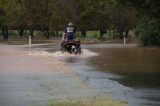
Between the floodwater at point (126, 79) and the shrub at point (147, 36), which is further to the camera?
the shrub at point (147, 36)

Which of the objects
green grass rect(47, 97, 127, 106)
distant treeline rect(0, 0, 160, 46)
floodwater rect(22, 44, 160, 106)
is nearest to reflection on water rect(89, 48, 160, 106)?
floodwater rect(22, 44, 160, 106)

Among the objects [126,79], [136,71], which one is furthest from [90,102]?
[136,71]

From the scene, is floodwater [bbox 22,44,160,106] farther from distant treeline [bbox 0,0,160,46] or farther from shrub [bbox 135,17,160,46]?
distant treeline [bbox 0,0,160,46]

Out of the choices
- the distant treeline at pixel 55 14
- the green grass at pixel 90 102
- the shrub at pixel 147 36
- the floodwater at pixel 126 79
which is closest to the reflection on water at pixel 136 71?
the floodwater at pixel 126 79

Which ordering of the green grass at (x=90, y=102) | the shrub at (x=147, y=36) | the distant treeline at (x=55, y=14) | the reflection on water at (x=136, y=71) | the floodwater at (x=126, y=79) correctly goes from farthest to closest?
the distant treeline at (x=55, y=14)
the shrub at (x=147, y=36)
the reflection on water at (x=136, y=71)
the floodwater at (x=126, y=79)
the green grass at (x=90, y=102)

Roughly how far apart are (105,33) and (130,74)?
→ 5855 centimetres

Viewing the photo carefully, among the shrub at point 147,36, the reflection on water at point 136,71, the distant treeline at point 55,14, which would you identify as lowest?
the reflection on water at point 136,71

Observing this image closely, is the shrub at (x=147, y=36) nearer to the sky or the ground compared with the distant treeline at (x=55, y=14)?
nearer to the ground

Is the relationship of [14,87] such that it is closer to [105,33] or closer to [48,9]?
[48,9]

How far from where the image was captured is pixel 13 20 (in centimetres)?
6869

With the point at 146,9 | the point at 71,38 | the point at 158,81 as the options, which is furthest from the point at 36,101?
the point at 71,38

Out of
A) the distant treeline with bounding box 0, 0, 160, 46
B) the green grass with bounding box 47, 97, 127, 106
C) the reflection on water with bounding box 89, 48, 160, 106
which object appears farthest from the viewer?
the distant treeline with bounding box 0, 0, 160, 46

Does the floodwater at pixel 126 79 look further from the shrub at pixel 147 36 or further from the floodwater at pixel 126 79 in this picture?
the shrub at pixel 147 36

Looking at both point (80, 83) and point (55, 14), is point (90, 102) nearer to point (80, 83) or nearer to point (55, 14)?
point (80, 83)
